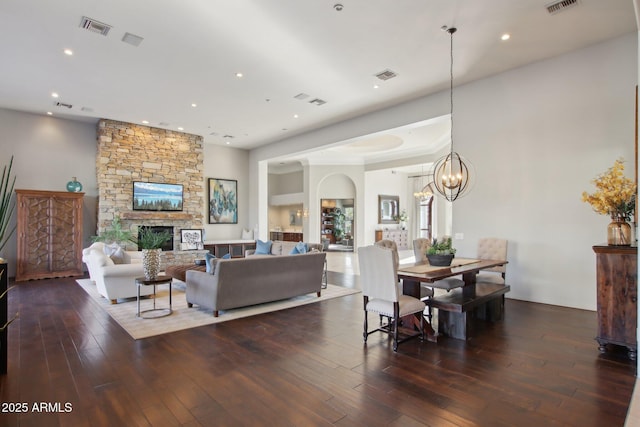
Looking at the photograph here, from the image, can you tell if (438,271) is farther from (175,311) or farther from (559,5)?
(175,311)

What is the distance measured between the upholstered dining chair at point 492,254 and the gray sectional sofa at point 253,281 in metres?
2.72

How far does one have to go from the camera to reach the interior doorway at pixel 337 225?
15406 millimetres

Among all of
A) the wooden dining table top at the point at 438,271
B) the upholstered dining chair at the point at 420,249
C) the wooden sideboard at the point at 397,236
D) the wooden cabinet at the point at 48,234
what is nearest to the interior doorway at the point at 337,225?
the wooden sideboard at the point at 397,236

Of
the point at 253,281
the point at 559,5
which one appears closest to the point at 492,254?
the point at 559,5

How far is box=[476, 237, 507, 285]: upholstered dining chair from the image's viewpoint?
17.5ft

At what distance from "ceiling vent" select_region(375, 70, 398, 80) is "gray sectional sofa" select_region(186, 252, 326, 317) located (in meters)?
3.37

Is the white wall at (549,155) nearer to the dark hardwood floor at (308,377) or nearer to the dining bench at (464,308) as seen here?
the dark hardwood floor at (308,377)

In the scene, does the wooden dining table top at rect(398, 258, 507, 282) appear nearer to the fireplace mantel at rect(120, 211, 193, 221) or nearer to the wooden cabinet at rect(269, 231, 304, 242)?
the fireplace mantel at rect(120, 211, 193, 221)

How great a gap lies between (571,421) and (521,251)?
3.96 meters

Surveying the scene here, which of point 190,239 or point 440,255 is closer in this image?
point 440,255

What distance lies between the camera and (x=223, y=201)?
1201 centimetres

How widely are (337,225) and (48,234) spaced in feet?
34.3

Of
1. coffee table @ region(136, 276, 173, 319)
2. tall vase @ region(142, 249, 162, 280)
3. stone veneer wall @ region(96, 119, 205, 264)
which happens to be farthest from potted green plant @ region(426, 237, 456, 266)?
stone veneer wall @ region(96, 119, 205, 264)

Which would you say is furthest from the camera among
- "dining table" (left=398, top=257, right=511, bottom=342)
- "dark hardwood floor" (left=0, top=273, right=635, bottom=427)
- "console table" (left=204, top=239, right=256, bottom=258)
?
"console table" (left=204, top=239, right=256, bottom=258)
